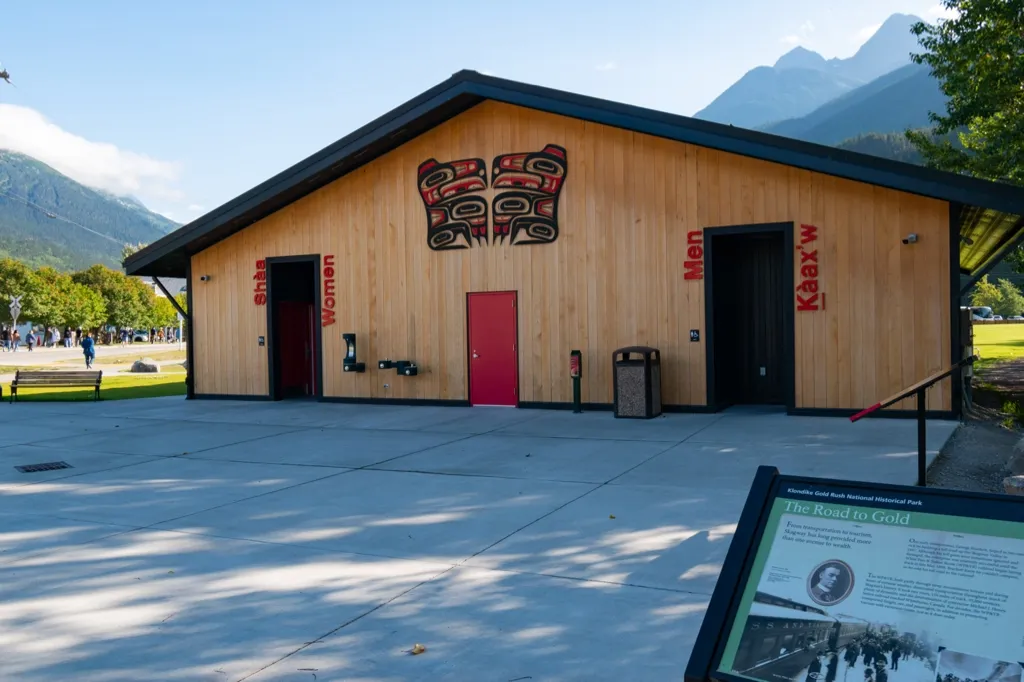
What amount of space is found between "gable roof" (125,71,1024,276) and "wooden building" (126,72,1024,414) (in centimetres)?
4

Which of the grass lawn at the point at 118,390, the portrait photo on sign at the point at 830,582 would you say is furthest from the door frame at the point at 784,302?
the grass lawn at the point at 118,390

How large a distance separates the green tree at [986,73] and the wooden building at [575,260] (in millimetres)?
2070

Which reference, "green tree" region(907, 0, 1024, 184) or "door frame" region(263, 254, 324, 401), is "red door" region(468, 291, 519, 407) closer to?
"door frame" region(263, 254, 324, 401)

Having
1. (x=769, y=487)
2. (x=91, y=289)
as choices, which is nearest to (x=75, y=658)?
(x=769, y=487)

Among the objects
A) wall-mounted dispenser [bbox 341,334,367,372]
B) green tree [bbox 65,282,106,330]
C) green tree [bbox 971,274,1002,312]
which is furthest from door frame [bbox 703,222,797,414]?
green tree [bbox 971,274,1002,312]

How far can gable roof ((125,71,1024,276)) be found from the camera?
38.4 feet

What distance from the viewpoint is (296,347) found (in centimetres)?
1955

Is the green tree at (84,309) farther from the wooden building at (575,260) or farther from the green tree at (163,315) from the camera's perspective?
the wooden building at (575,260)

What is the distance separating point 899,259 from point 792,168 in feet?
7.46

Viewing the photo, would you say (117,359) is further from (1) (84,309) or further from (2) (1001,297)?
(2) (1001,297)

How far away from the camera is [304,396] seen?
19469 millimetres

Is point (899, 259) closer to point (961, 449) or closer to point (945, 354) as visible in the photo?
point (945, 354)

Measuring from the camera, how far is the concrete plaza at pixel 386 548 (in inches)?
166

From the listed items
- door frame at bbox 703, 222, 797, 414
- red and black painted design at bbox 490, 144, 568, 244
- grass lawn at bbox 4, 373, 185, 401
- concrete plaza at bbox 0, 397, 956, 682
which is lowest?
concrete plaza at bbox 0, 397, 956, 682
